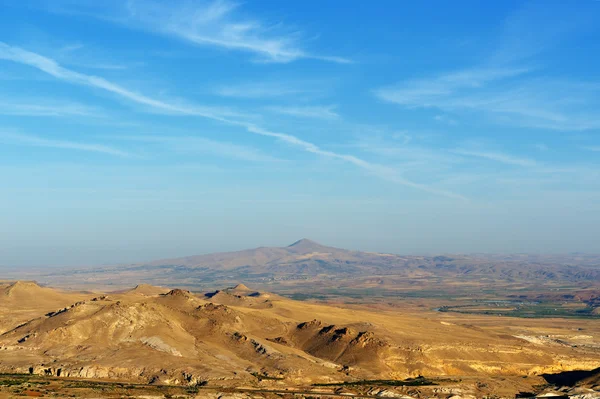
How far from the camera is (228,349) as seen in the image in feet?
255

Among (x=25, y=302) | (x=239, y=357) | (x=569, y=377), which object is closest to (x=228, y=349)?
(x=239, y=357)

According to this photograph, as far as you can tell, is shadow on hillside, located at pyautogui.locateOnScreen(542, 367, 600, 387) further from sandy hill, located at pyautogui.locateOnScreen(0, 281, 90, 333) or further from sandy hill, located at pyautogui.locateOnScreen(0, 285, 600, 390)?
sandy hill, located at pyautogui.locateOnScreen(0, 281, 90, 333)

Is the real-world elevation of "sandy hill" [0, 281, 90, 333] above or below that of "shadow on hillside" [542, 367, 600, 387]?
above

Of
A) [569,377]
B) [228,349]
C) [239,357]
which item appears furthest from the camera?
[228,349]

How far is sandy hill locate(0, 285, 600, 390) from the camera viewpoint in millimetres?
67062

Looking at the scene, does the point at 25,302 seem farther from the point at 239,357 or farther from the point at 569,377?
the point at 569,377

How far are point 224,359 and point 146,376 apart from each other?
10.1 m

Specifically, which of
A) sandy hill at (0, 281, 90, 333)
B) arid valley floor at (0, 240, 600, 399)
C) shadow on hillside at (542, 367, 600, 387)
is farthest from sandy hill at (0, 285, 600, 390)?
shadow on hillside at (542, 367, 600, 387)

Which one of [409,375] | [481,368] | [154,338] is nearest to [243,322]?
[154,338]

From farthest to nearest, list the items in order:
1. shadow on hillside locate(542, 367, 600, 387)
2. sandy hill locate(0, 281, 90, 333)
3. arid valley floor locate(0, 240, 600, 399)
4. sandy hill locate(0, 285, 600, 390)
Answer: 1. sandy hill locate(0, 281, 90, 333)
2. shadow on hillside locate(542, 367, 600, 387)
3. sandy hill locate(0, 285, 600, 390)
4. arid valley floor locate(0, 240, 600, 399)

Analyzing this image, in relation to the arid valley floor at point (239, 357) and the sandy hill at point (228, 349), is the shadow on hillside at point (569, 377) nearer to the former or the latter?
the arid valley floor at point (239, 357)

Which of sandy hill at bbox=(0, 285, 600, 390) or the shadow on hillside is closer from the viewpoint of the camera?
sandy hill at bbox=(0, 285, 600, 390)

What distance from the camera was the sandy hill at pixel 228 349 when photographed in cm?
6706

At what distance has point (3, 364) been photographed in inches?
2640
